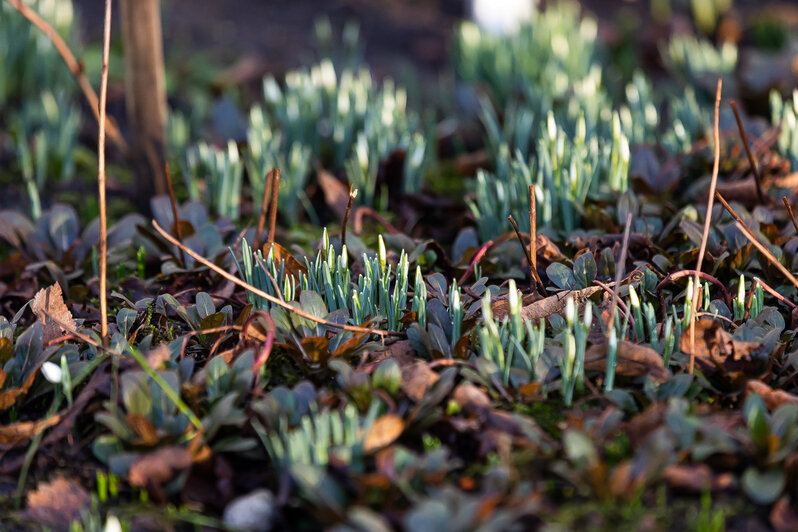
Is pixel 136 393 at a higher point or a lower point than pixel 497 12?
lower

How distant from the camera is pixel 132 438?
130 cm

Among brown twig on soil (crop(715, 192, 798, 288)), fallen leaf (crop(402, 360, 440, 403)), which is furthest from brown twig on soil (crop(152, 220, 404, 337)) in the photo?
brown twig on soil (crop(715, 192, 798, 288))

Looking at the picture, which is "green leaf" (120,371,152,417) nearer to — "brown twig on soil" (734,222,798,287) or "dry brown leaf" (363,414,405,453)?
"dry brown leaf" (363,414,405,453)

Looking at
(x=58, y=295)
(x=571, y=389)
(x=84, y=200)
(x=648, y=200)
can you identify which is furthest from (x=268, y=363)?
(x=84, y=200)

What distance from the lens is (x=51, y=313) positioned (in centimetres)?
161

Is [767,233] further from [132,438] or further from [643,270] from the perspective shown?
[132,438]

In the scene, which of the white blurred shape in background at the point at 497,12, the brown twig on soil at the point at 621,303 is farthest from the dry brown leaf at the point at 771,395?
the white blurred shape in background at the point at 497,12

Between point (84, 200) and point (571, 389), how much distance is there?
1.88 m

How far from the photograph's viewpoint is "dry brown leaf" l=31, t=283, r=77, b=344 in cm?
157

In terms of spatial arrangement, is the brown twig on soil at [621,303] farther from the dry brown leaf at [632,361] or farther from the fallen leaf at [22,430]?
the fallen leaf at [22,430]

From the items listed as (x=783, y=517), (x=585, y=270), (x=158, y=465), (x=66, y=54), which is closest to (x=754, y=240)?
(x=585, y=270)

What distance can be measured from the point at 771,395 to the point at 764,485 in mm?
225

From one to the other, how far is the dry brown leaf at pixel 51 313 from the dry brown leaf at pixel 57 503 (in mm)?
352

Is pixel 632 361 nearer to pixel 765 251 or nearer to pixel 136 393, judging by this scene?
pixel 765 251
